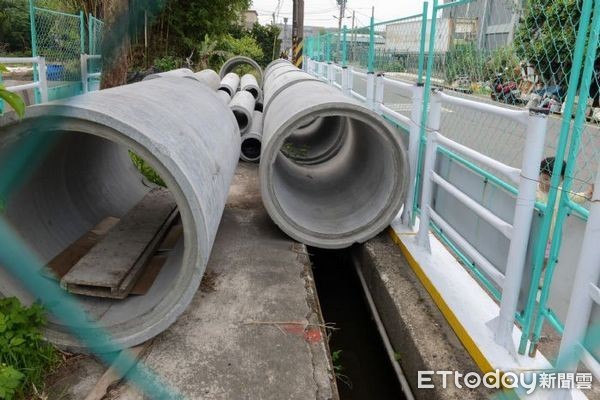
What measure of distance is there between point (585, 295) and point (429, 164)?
163 cm

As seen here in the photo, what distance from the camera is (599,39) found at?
6.23 ft

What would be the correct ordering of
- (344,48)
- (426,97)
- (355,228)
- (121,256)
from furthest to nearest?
(344,48) < (355,228) < (426,97) < (121,256)

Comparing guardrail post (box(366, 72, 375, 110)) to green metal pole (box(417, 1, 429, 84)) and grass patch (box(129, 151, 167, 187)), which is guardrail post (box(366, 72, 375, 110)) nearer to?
green metal pole (box(417, 1, 429, 84))

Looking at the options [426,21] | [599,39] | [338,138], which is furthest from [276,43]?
[599,39]

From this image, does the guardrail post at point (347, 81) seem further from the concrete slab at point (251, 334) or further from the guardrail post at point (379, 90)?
the concrete slab at point (251, 334)

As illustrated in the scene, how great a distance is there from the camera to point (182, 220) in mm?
2518

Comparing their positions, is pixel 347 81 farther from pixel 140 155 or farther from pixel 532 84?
pixel 140 155

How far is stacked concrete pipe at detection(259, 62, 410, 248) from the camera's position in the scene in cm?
364

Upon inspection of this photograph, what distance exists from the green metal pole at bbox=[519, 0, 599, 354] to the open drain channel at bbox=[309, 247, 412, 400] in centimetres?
87

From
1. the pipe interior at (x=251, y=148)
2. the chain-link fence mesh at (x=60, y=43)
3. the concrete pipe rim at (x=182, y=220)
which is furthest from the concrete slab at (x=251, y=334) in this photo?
the chain-link fence mesh at (x=60, y=43)

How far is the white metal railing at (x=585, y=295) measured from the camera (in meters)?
1.83

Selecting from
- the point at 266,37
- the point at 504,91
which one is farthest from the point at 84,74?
the point at 266,37

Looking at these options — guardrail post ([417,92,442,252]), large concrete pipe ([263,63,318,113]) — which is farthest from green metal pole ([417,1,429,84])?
large concrete pipe ([263,63,318,113])

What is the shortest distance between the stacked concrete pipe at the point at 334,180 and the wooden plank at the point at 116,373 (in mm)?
1540
